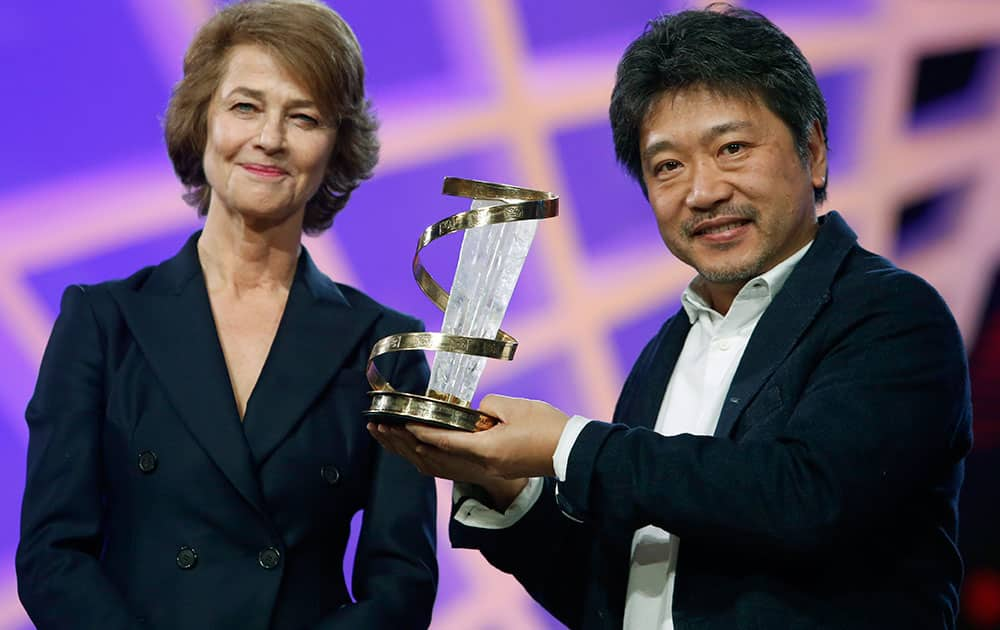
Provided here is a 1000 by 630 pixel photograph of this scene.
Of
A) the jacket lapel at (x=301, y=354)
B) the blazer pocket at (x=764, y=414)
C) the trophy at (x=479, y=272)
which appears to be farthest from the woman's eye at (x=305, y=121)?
the blazer pocket at (x=764, y=414)

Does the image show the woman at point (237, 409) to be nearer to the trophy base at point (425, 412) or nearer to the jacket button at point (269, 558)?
the jacket button at point (269, 558)

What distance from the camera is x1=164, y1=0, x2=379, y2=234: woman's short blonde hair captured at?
7.94 ft

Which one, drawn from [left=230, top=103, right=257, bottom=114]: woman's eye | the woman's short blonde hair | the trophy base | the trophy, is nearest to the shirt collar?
the trophy

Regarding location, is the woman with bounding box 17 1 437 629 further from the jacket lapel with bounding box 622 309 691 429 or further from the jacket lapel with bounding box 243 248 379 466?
the jacket lapel with bounding box 622 309 691 429

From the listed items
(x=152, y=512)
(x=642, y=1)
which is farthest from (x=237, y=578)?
(x=642, y=1)

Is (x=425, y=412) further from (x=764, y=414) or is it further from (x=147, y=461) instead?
(x=147, y=461)

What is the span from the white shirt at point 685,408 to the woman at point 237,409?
0.25 metres

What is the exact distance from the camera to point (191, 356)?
7.68 ft

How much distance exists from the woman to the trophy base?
18.8 inches

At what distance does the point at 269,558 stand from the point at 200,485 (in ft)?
0.59

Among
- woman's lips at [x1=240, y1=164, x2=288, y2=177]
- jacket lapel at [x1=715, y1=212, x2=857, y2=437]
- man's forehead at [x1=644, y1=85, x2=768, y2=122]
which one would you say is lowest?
jacket lapel at [x1=715, y1=212, x2=857, y2=437]

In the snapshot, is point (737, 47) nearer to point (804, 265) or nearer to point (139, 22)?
point (804, 265)

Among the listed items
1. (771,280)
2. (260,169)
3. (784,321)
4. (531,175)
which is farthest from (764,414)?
(531,175)

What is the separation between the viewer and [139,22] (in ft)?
10.3
